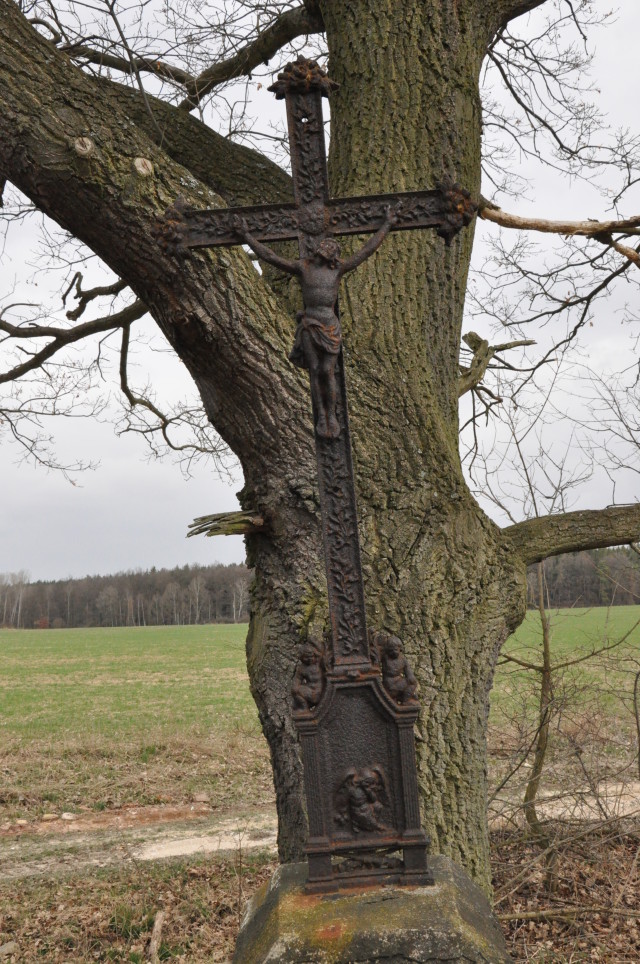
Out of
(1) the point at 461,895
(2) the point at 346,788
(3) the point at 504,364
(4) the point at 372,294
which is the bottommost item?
(1) the point at 461,895

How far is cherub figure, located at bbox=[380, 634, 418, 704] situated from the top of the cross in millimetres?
1666

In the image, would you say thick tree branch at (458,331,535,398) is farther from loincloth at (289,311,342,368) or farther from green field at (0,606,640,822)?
loincloth at (289,311,342,368)

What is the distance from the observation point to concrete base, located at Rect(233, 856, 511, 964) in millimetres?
1942

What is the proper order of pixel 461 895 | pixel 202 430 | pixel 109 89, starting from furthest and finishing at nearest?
pixel 202 430 < pixel 109 89 < pixel 461 895

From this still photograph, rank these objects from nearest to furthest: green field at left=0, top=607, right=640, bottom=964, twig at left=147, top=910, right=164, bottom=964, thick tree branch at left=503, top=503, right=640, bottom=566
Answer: thick tree branch at left=503, top=503, right=640, bottom=566 → twig at left=147, top=910, right=164, bottom=964 → green field at left=0, top=607, right=640, bottom=964

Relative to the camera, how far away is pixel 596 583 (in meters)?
7.04

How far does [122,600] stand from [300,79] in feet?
307

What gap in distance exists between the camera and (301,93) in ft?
8.33

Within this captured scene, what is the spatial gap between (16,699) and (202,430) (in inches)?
621

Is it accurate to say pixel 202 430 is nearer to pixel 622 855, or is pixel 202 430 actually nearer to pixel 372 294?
pixel 372 294

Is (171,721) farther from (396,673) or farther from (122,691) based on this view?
(396,673)

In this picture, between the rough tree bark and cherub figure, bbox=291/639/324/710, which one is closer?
cherub figure, bbox=291/639/324/710

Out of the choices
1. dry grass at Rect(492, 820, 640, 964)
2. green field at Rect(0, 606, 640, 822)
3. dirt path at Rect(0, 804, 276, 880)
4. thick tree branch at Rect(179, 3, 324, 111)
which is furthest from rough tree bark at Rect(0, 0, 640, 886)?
dirt path at Rect(0, 804, 276, 880)

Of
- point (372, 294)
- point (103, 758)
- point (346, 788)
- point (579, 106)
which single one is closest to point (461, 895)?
point (346, 788)
